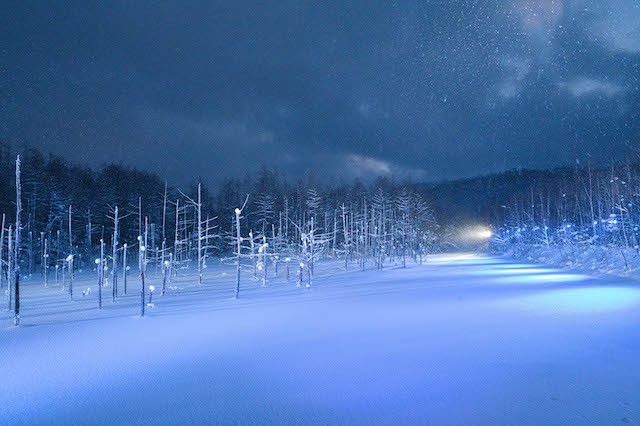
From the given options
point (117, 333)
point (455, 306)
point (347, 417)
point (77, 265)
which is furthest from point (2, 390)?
point (77, 265)

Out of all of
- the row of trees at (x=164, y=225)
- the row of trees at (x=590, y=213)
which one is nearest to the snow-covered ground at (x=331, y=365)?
the row of trees at (x=164, y=225)

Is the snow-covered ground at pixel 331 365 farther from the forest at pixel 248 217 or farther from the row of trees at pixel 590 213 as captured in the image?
the row of trees at pixel 590 213

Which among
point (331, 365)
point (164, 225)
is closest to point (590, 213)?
point (164, 225)

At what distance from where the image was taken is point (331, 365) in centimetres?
918

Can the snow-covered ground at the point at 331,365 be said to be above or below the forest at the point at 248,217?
below

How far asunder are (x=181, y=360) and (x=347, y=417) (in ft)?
17.4

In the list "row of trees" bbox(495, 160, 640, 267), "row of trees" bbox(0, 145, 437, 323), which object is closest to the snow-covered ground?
"row of trees" bbox(0, 145, 437, 323)

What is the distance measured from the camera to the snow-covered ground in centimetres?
666

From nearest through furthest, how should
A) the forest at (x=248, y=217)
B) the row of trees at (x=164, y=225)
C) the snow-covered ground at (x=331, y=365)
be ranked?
the snow-covered ground at (x=331, y=365)
the row of trees at (x=164, y=225)
the forest at (x=248, y=217)

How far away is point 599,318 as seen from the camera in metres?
13.7

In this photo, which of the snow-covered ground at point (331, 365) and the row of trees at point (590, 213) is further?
the row of trees at point (590, 213)

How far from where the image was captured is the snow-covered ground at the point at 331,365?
6.66 m

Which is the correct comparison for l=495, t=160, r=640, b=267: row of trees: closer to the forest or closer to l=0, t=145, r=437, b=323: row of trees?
the forest

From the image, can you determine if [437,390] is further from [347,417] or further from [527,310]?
[527,310]
